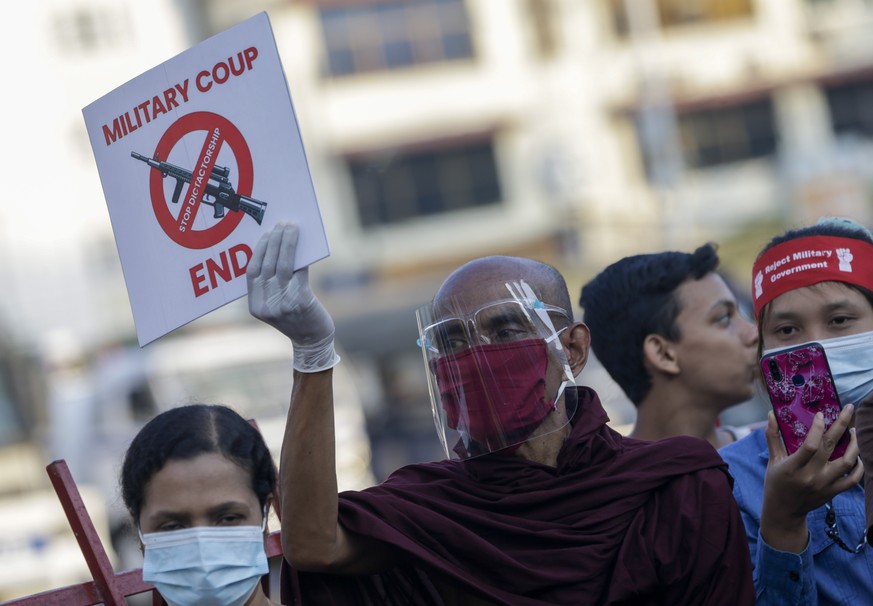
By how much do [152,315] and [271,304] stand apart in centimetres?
36

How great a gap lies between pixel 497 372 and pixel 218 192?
0.69 m

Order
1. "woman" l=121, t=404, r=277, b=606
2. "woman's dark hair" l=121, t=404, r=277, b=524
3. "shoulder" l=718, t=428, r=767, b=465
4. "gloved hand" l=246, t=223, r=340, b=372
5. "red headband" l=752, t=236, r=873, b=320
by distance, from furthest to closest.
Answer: "shoulder" l=718, t=428, r=767, b=465, "red headband" l=752, t=236, r=873, b=320, "woman's dark hair" l=121, t=404, r=277, b=524, "woman" l=121, t=404, r=277, b=606, "gloved hand" l=246, t=223, r=340, b=372

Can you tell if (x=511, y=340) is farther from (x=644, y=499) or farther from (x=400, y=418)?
(x=400, y=418)

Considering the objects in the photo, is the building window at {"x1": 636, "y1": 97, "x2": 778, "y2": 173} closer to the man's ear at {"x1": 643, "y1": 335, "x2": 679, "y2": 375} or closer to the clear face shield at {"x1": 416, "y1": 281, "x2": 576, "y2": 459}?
the man's ear at {"x1": 643, "y1": 335, "x2": 679, "y2": 375}

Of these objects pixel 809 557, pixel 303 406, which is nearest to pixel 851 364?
pixel 809 557

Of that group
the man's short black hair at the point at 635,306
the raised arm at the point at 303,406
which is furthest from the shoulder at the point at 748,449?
the raised arm at the point at 303,406

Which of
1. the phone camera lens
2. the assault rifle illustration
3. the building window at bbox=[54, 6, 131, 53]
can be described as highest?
the building window at bbox=[54, 6, 131, 53]

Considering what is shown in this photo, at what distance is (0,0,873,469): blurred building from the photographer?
2670 cm

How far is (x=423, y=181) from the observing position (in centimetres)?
2794

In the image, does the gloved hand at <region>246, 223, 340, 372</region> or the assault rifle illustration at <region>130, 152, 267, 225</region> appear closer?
the gloved hand at <region>246, 223, 340, 372</region>

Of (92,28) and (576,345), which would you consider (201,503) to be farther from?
(92,28)

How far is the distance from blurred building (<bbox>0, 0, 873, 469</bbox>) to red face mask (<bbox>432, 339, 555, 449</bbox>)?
916 inches

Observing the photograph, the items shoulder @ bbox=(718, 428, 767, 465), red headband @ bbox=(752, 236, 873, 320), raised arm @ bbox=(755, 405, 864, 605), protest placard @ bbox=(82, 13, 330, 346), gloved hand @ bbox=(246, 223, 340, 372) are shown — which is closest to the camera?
gloved hand @ bbox=(246, 223, 340, 372)

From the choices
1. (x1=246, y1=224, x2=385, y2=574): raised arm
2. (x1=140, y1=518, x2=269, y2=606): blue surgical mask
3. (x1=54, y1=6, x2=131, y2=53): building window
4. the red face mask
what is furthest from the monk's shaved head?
(x1=54, y1=6, x2=131, y2=53): building window
